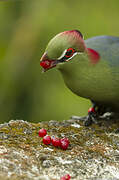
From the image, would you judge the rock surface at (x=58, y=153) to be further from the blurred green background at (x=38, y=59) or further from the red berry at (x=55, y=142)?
the blurred green background at (x=38, y=59)

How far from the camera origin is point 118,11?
8.81 m

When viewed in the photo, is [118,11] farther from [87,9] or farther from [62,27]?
[62,27]

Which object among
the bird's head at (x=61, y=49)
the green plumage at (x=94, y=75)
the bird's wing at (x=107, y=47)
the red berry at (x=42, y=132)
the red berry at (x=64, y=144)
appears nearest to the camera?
the red berry at (x=64, y=144)

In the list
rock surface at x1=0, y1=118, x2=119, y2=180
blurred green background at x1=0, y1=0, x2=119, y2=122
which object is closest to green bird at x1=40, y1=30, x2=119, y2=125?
rock surface at x1=0, y1=118, x2=119, y2=180

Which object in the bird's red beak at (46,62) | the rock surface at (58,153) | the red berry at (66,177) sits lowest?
the red berry at (66,177)

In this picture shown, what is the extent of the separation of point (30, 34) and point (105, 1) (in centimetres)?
215

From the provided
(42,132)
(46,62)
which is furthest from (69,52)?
(42,132)

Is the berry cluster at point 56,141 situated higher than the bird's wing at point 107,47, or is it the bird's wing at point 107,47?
the bird's wing at point 107,47

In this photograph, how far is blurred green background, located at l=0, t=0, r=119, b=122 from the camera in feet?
28.7

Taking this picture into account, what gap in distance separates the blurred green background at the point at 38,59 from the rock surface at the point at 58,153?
382 cm

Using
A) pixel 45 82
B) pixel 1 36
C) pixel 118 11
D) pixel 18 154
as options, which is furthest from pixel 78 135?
pixel 1 36

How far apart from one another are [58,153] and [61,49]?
1.38m

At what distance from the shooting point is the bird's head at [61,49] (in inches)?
178

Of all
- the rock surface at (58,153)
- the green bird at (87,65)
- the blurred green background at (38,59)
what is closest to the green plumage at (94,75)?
the green bird at (87,65)
